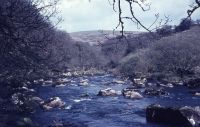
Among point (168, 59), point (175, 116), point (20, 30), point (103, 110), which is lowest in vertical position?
point (103, 110)

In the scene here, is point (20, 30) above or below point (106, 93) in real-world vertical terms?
above

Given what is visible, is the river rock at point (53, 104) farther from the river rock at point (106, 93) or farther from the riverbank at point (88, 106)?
the river rock at point (106, 93)

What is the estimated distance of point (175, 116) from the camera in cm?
2452

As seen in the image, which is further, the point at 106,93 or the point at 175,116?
the point at 106,93

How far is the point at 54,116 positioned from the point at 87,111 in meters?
3.10

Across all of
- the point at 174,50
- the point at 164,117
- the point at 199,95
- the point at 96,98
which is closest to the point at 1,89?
the point at 96,98

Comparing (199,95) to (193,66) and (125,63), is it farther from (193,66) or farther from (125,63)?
(125,63)

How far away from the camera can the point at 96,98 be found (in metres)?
34.0

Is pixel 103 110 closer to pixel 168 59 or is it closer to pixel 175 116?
pixel 175 116

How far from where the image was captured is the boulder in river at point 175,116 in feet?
76.7

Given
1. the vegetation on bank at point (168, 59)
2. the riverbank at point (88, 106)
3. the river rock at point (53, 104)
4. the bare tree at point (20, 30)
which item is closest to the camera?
the bare tree at point (20, 30)

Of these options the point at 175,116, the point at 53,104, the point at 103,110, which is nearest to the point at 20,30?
the point at 175,116

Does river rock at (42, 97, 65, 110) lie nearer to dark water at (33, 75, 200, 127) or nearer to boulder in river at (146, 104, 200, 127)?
dark water at (33, 75, 200, 127)

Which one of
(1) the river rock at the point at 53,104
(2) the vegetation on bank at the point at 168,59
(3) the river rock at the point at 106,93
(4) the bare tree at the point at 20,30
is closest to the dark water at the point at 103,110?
(1) the river rock at the point at 53,104
